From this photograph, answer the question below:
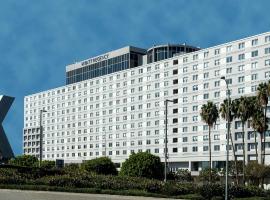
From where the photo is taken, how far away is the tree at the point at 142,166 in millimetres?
80312

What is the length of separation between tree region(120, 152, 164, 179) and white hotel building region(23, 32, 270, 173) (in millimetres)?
37617

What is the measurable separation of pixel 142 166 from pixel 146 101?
64.3 meters

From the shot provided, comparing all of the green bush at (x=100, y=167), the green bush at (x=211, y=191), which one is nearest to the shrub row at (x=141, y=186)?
the green bush at (x=211, y=191)

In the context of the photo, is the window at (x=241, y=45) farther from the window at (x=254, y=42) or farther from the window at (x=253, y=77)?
the window at (x=253, y=77)

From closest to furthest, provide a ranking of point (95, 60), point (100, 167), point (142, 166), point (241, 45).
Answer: point (142, 166), point (100, 167), point (241, 45), point (95, 60)

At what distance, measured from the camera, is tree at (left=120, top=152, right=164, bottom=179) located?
80312 millimetres

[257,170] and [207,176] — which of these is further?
[207,176]

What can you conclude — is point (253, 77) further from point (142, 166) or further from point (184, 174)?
point (142, 166)

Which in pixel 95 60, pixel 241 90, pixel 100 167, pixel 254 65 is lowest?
pixel 100 167

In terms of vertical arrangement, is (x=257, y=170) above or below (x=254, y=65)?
below

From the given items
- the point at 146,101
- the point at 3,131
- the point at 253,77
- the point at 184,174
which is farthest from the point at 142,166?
the point at 3,131

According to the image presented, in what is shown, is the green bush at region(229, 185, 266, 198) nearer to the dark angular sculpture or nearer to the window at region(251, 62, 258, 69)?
the window at region(251, 62, 258, 69)

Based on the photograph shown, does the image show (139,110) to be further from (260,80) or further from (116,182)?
(116,182)

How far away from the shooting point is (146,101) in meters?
144
